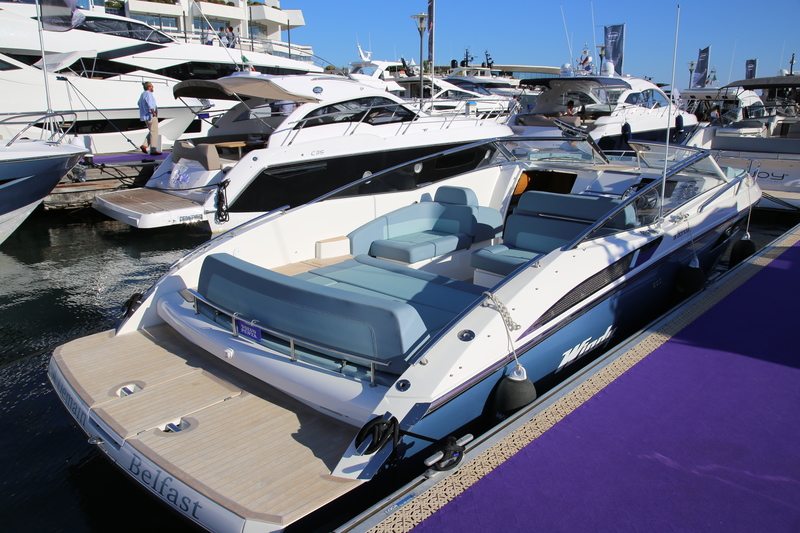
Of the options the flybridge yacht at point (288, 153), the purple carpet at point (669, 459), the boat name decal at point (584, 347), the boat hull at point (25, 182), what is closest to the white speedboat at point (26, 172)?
the boat hull at point (25, 182)

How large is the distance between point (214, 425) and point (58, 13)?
8.06 meters

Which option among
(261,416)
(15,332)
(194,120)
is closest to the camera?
(261,416)

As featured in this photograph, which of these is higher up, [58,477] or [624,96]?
[624,96]

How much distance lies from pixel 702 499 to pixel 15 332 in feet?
17.3

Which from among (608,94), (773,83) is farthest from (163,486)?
(773,83)

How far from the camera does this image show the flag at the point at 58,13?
774 cm

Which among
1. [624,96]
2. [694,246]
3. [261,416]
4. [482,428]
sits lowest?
[482,428]

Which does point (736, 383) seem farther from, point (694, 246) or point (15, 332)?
point (15, 332)

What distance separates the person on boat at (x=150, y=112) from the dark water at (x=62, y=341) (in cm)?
212

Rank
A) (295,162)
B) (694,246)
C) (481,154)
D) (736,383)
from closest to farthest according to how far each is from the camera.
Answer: (736,383), (694,246), (481,154), (295,162)

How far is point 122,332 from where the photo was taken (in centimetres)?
316

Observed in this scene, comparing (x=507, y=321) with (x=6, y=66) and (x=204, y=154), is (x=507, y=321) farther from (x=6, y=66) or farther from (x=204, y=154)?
(x=6, y=66)

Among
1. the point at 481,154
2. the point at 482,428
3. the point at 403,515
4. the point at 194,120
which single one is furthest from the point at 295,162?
the point at 194,120

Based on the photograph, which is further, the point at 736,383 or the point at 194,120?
the point at 194,120
